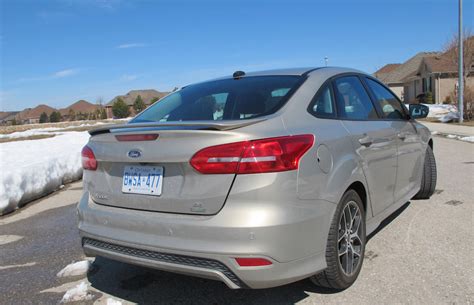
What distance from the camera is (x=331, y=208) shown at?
2.88 m

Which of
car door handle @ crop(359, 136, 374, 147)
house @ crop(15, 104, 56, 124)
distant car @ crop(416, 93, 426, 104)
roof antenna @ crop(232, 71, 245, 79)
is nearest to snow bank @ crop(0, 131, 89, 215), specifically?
roof antenna @ crop(232, 71, 245, 79)

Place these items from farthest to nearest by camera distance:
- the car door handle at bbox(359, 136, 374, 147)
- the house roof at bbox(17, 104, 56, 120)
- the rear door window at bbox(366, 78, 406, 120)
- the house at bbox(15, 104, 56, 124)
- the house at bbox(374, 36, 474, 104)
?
the house roof at bbox(17, 104, 56, 120) → the house at bbox(15, 104, 56, 124) → the house at bbox(374, 36, 474, 104) → the rear door window at bbox(366, 78, 406, 120) → the car door handle at bbox(359, 136, 374, 147)

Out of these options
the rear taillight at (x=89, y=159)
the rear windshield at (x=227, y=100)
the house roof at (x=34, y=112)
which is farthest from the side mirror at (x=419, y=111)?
the house roof at (x=34, y=112)

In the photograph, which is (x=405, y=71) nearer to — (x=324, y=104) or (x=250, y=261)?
(x=324, y=104)

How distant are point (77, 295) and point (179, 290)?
2.58 feet

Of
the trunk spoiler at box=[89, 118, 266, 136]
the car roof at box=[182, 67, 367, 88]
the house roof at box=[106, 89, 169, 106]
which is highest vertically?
the house roof at box=[106, 89, 169, 106]

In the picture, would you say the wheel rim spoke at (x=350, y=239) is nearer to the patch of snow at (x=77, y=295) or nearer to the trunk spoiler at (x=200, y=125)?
the trunk spoiler at (x=200, y=125)

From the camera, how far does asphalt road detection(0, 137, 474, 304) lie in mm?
3154

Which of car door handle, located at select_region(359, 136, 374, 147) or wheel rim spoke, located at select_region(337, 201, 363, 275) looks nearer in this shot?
wheel rim spoke, located at select_region(337, 201, 363, 275)

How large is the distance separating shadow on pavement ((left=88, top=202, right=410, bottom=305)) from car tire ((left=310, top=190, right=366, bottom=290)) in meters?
0.18

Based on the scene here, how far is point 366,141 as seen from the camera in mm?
3529

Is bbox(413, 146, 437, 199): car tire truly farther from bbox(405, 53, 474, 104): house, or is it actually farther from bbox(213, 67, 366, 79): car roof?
bbox(405, 53, 474, 104): house

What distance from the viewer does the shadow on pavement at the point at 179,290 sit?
317 cm

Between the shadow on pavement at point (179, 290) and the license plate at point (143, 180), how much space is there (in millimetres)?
925
